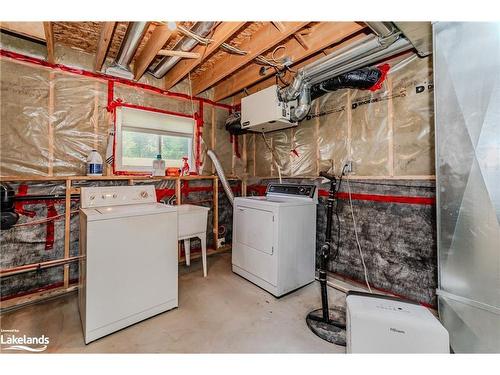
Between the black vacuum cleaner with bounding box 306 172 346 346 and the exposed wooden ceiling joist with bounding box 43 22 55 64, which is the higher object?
the exposed wooden ceiling joist with bounding box 43 22 55 64

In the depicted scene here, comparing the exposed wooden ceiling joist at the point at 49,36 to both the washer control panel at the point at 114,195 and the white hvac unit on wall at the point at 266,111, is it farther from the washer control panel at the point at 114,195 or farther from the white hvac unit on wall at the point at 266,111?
the white hvac unit on wall at the point at 266,111

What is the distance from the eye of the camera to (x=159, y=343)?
1623 millimetres

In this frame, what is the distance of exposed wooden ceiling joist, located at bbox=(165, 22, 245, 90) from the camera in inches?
73.4

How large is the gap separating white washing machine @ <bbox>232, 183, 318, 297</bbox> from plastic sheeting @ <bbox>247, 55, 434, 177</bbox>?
0.52 meters

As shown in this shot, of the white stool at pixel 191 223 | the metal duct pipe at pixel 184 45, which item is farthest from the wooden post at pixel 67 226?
the metal duct pipe at pixel 184 45

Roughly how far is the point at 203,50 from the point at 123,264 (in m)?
2.04

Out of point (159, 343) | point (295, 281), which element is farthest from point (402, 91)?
point (159, 343)

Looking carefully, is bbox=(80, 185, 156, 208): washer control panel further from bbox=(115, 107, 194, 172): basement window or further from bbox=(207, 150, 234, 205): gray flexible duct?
bbox=(207, 150, 234, 205): gray flexible duct

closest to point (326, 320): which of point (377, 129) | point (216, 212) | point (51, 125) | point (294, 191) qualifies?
point (294, 191)

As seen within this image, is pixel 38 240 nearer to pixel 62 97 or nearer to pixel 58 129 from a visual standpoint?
pixel 58 129

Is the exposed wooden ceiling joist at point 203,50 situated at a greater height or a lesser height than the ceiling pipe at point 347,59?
greater

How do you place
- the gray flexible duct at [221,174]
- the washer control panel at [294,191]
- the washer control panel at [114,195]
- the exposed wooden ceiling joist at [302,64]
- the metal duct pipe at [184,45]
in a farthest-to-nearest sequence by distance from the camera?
the gray flexible duct at [221,174]
the washer control panel at [294,191]
the exposed wooden ceiling joist at [302,64]
the washer control panel at [114,195]
the metal duct pipe at [184,45]

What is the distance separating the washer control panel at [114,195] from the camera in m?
2.06

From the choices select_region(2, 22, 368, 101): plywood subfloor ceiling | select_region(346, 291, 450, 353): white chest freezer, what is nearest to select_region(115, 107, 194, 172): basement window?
select_region(2, 22, 368, 101): plywood subfloor ceiling
